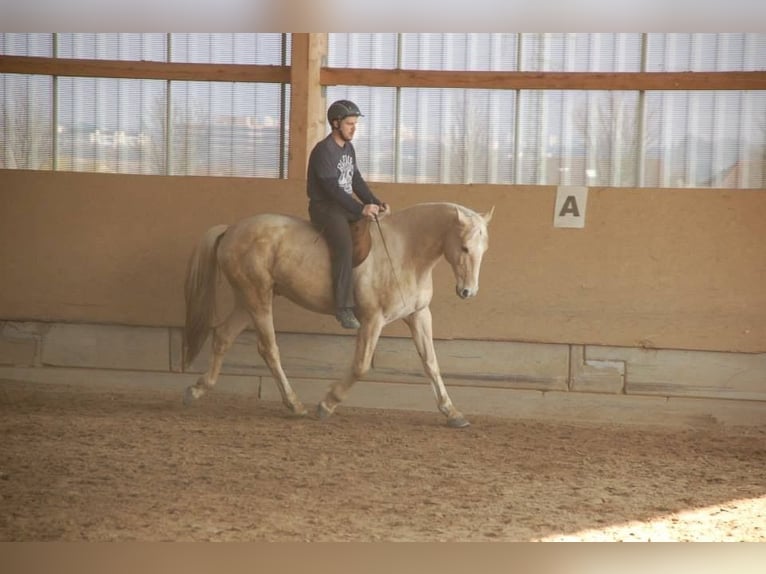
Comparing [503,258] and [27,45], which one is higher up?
[27,45]

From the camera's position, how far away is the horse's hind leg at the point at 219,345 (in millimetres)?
6734

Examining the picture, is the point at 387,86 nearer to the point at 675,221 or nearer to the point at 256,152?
the point at 256,152

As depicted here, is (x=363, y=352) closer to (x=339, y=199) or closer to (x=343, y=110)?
(x=339, y=199)

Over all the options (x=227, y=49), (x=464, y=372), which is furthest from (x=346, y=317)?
(x=227, y=49)

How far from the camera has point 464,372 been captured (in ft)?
23.5

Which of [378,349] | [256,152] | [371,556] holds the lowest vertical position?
[371,556]

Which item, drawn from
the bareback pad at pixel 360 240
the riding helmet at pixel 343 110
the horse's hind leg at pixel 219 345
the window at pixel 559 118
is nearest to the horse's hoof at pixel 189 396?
the horse's hind leg at pixel 219 345

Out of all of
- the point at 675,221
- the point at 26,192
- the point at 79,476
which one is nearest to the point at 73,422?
the point at 79,476

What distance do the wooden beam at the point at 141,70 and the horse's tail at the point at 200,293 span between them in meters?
1.42

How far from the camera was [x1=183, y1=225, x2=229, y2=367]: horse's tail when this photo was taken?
673 centimetres

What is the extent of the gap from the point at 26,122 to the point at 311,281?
266 cm

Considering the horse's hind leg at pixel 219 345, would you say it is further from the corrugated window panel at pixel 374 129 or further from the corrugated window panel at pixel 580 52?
the corrugated window panel at pixel 580 52
